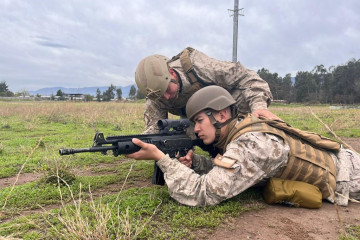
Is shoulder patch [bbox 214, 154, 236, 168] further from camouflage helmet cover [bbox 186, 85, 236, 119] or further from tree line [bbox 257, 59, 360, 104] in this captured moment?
tree line [bbox 257, 59, 360, 104]

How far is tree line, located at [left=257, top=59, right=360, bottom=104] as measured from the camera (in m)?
53.4

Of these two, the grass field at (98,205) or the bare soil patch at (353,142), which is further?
the bare soil patch at (353,142)

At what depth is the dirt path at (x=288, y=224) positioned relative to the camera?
2678 millimetres

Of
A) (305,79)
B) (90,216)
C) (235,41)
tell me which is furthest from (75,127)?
(305,79)

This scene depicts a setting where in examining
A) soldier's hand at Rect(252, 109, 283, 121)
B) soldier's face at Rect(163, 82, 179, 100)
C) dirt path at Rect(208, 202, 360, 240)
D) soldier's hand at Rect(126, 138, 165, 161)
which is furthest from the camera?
soldier's face at Rect(163, 82, 179, 100)

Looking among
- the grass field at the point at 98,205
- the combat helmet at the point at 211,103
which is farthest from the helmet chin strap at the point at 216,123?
the grass field at the point at 98,205

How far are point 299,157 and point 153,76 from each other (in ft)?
7.54

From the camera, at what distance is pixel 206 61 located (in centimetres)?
496

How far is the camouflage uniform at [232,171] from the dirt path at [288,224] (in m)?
0.35

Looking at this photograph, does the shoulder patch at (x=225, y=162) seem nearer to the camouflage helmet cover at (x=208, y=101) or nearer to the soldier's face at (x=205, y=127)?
the soldier's face at (x=205, y=127)

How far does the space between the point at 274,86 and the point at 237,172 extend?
62312 millimetres

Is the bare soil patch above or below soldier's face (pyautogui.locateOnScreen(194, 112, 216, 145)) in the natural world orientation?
below

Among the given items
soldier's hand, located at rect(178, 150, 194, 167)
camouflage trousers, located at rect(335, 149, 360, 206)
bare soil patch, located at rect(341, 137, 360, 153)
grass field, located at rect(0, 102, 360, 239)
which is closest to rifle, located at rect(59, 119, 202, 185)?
soldier's hand, located at rect(178, 150, 194, 167)

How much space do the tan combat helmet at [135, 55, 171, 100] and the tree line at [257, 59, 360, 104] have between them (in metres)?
53.7
